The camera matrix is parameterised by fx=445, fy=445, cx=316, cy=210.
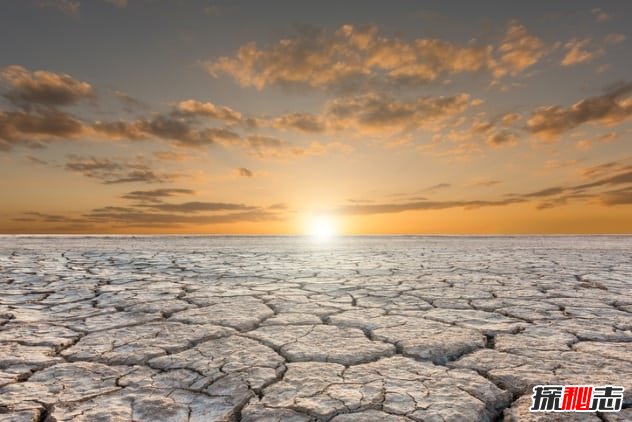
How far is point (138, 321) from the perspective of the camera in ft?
9.01

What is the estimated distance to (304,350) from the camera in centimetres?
214

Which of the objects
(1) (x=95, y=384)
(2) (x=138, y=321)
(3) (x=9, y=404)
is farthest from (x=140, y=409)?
(2) (x=138, y=321)

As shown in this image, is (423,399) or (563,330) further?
(563,330)

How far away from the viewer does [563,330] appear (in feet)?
8.33

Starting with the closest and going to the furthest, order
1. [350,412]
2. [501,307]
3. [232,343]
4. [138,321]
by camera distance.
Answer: [350,412] < [232,343] < [138,321] < [501,307]

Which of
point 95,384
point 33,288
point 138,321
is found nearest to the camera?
point 95,384

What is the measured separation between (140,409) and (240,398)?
341 mm

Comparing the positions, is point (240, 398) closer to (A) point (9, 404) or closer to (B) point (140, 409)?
(B) point (140, 409)

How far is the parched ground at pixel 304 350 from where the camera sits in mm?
1559

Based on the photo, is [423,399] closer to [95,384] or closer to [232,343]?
[232,343]

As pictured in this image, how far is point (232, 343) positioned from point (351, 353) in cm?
62

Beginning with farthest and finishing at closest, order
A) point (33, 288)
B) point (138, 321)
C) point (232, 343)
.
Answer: point (33, 288) < point (138, 321) < point (232, 343)

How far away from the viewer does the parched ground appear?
156 cm

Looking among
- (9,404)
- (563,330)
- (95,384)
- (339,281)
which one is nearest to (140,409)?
(95,384)
